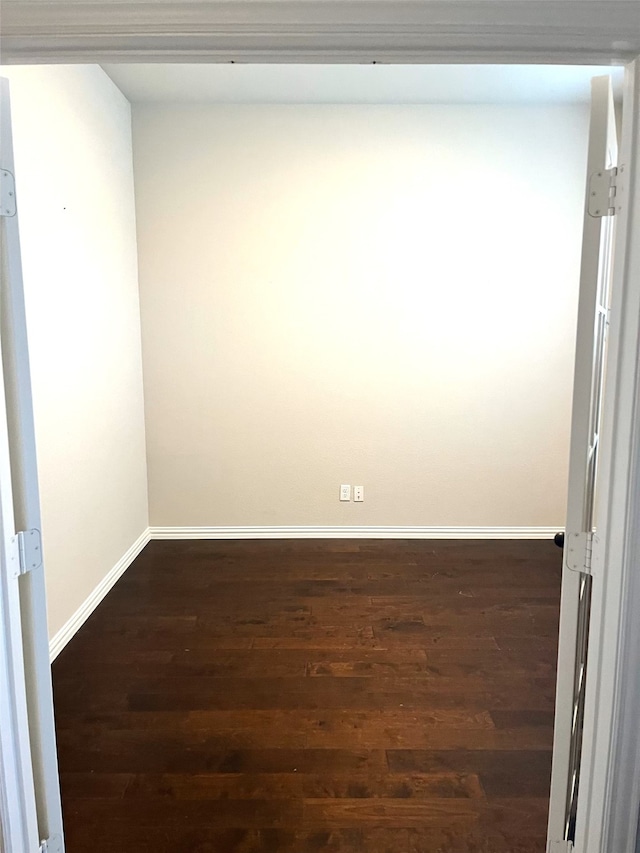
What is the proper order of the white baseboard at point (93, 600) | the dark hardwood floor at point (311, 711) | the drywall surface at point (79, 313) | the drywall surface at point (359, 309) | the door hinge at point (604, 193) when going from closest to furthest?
the door hinge at point (604, 193), the dark hardwood floor at point (311, 711), the drywall surface at point (79, 313), the white baseboard at point (93, 600), the drywall surface at point (359, 309)

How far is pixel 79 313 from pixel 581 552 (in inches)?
101

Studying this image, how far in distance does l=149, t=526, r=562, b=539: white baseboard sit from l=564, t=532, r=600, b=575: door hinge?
281 centimetres

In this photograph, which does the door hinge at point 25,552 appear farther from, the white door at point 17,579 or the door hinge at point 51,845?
the door hinge at point 51,845

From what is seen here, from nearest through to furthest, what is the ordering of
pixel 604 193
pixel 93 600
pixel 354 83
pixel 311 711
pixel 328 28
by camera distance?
1. pixel 328 28
2. pixel 604 193
3. pixel 311 711
4. pixel 93 600
5. pixel 354 83

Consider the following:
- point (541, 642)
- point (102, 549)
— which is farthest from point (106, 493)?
point (541, 642)

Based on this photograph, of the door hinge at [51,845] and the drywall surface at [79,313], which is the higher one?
the drywall surface at [79,313]

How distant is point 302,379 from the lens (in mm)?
3943

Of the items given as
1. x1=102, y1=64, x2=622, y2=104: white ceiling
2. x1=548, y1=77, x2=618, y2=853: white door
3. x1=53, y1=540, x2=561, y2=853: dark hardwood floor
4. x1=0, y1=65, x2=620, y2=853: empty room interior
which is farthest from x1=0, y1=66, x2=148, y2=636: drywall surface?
x1=548, y1=77, x2=618, y2=853: white door

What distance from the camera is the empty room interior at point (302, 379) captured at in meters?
2.52

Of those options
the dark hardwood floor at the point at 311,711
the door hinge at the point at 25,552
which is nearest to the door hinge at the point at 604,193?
the door hinge at the point at 25,552

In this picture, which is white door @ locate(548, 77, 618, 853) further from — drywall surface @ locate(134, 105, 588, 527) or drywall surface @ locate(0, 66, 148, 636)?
drywall surface @ locate(134, 105, 588, 527)

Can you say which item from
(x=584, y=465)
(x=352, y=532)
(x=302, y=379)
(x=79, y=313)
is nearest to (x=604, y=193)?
(x=584, y=465)

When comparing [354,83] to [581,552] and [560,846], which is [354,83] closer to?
[581,552]

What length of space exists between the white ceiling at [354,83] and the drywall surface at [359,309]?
0.37 feet
